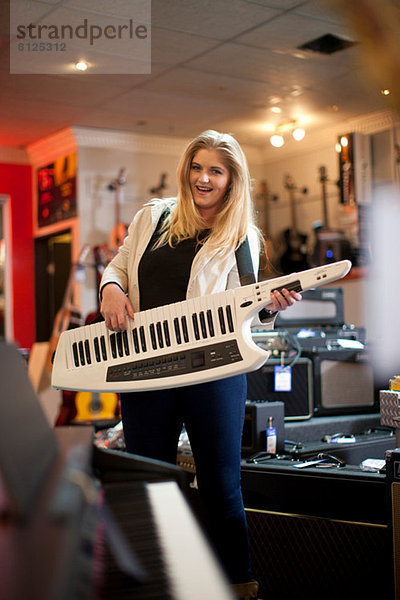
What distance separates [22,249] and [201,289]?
20.1 feet

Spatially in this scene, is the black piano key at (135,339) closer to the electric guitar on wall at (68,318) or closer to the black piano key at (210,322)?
the black piano key at (210,322)

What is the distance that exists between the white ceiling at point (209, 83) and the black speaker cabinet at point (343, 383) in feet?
5.77

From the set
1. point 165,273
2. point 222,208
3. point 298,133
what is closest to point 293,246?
point 298,133

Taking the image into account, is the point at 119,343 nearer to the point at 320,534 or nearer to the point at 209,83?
the point at 320,534

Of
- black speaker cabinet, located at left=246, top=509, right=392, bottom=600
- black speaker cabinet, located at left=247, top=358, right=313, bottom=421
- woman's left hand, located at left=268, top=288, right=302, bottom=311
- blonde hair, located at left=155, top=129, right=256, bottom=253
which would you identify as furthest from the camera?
black speaker cabinet, located at left=247, top=358, right=313, bottom=421

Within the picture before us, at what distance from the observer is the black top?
5.99 feet

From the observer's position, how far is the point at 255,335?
10.2 ft

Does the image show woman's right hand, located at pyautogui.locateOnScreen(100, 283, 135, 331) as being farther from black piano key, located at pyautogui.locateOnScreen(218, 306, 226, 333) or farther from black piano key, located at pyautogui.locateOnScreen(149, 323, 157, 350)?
black piano key, located at pyautogui.locateOnScreen(218, 306, 226, 333)

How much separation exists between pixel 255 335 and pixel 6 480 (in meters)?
2.49

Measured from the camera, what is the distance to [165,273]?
1842 mm

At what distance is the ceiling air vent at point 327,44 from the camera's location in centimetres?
452

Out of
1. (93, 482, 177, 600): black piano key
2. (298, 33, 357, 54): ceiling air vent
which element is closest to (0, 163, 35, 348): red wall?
(298, 33, 357, 54): ceiling air vent

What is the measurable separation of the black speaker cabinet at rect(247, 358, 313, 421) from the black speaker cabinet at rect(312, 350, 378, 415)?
4.5 inches

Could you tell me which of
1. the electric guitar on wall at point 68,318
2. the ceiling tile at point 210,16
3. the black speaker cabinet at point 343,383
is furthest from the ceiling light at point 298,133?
the black speaker cabinet at point 343,383
